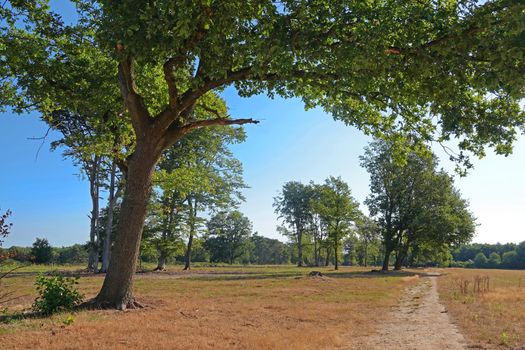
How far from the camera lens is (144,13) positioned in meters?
8.24

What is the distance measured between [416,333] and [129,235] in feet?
26.9

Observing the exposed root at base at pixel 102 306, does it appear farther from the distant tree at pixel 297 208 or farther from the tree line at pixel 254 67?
the distant tree at pixel 297 208

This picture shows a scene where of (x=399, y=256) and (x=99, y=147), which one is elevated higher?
(x=99, y=147)

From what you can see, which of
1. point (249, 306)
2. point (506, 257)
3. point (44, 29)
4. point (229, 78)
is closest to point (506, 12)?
point (229, 78)

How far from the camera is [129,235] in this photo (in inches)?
444

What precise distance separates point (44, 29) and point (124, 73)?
141 inches

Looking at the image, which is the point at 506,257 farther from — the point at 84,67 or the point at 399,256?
the point at 84,67

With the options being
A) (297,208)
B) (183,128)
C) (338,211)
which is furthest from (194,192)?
(297,208)

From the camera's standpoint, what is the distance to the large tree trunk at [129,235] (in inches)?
438

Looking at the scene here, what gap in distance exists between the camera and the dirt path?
925cm

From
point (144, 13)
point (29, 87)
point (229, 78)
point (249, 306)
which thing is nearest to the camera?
point (144, 13)

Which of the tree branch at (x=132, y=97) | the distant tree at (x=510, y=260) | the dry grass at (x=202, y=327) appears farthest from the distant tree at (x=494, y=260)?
the tree branch at (x=132, y=97)

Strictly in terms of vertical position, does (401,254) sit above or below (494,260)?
above

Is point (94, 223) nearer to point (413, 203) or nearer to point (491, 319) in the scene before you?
point (491, 319)
